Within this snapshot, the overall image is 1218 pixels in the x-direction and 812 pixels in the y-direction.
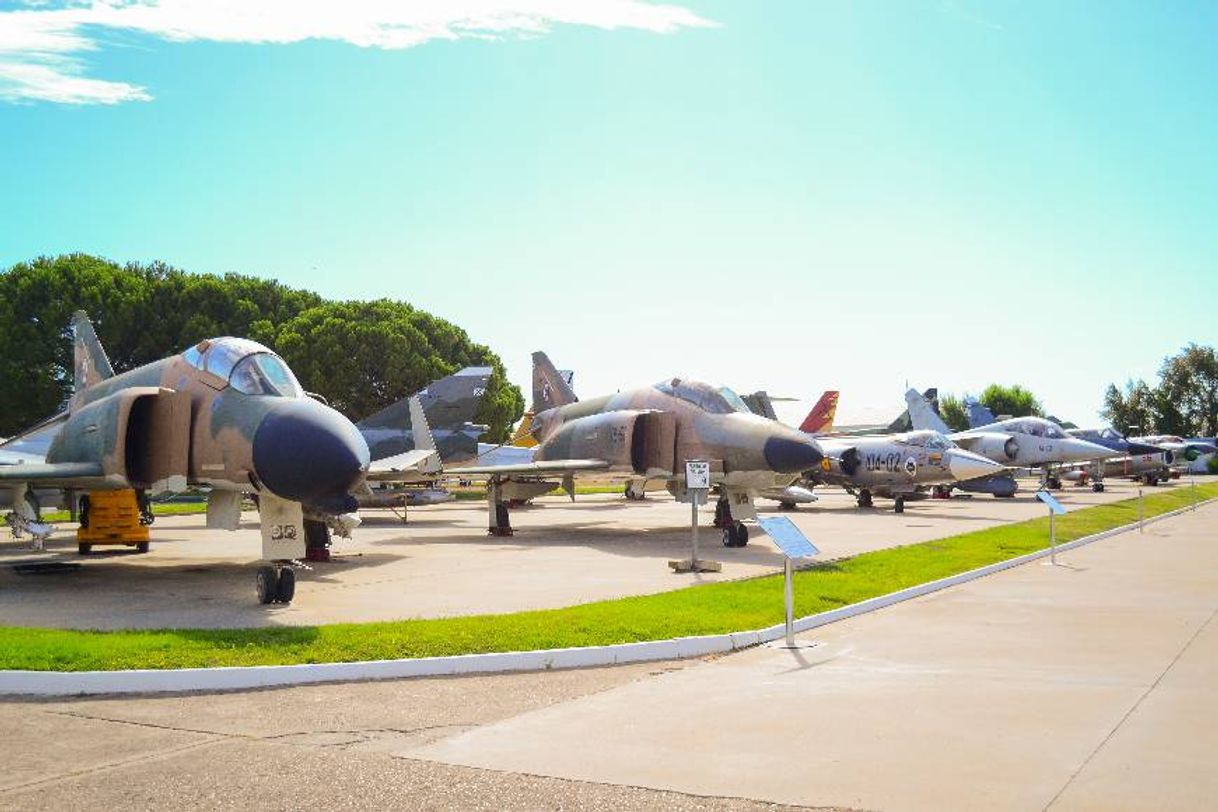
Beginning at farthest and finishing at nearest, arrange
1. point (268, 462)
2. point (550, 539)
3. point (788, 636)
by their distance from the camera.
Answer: point (550, 539)
point (268, 462)
point (788, 636)

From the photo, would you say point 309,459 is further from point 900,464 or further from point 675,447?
point 900,464

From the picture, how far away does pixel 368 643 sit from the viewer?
9492mm

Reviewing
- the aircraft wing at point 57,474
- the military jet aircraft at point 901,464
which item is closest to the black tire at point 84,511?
the aircraft wing at point 57,474

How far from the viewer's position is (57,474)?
14422mm

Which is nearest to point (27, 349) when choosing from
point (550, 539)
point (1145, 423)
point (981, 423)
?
point (550, 539)

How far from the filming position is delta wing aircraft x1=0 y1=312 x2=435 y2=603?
12133 mm

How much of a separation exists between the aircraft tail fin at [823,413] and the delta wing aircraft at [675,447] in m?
38.2

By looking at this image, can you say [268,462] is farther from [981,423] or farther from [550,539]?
[981,423]

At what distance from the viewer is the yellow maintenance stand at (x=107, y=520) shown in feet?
65.3

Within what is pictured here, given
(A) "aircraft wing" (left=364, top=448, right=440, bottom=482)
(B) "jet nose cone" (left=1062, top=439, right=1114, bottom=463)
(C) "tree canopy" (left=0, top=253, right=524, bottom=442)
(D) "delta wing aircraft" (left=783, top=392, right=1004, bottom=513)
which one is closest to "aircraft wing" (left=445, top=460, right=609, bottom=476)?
(A) "aircraft wing" (left=364, top=448, right=440, bottom=482)

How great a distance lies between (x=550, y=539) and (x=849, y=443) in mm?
17096

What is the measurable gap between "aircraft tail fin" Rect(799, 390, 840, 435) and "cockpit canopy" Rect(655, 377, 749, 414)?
39981 mm

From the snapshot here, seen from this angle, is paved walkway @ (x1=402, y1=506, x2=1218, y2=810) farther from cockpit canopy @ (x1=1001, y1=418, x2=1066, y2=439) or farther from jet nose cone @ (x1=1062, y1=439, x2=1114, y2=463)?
cockpit canopy @ (x1=1001, y1=418, x2=1066, y2=439)

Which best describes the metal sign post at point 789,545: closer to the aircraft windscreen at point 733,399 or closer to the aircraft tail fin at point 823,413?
the aircraft windscreen at point 733,399
